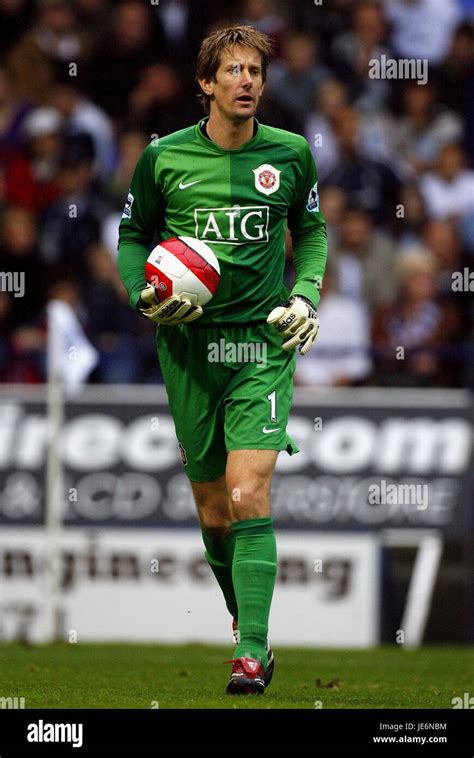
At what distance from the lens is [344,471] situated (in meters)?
11.9

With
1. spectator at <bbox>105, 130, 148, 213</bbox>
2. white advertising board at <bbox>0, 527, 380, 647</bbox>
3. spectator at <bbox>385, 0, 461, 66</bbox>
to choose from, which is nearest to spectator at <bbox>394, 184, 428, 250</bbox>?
spectator at <bbox>385, 0, 461, 66</bbox>

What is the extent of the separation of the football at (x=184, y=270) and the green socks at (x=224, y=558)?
1169 mm

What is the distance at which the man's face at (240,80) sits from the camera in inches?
271

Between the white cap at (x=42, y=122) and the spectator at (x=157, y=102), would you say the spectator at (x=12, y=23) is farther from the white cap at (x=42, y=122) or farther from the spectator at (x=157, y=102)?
the spectator at (x=157, y=102)

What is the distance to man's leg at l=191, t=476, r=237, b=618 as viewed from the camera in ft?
24.1

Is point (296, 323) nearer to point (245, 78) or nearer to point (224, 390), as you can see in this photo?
point (224, 390)

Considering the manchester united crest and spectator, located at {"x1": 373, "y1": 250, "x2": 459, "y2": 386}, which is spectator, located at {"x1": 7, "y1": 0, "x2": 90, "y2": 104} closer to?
spectator, located at {"x1": 373, "y1": 250, "x2": 459, "y2": 386}

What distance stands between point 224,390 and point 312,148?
294 inches

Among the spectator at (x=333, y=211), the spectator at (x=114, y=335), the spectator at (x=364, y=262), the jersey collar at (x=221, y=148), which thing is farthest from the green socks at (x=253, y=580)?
the spectator at (x=333, y=211)

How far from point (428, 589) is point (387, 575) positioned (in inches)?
12.8

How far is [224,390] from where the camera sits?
280 inches
